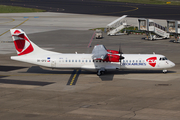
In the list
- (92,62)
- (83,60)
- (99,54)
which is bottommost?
(92,62)

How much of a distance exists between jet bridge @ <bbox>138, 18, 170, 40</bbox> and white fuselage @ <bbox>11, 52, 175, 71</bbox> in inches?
1293

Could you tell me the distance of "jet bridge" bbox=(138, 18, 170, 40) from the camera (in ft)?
236

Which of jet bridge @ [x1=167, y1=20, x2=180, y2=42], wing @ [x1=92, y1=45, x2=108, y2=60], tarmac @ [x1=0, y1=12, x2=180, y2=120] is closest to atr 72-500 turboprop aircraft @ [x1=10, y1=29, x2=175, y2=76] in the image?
wing @ [x1=92, y1=45, x2=108, y2=60]

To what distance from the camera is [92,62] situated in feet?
132

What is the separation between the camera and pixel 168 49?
197 feet

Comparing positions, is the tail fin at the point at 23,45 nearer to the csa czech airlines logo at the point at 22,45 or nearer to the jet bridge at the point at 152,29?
the csa czech airlines logo at the point at 22,45

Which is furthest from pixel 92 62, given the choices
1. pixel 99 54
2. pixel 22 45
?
pixel 22 45

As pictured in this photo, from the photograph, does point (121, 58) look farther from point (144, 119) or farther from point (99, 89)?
point (144, 119)

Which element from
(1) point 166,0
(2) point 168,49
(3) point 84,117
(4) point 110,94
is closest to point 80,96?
(4) point 110,94

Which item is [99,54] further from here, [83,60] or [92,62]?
[83,60]

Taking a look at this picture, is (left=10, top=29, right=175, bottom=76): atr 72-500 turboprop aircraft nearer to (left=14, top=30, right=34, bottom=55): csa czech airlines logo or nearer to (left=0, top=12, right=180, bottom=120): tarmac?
(left=14, top=30, right=34, bottom=55): csa czech airlines logo

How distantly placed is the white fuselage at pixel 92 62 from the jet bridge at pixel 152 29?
108 feet

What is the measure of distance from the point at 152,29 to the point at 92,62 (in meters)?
36.1

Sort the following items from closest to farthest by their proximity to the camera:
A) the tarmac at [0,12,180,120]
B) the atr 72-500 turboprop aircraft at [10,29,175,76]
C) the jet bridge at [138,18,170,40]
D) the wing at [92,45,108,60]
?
the tarmac at [0,12,180,120], the wing at [92,45,108,60], the atr 72-500 turboprop aircraft at [10,29,175,76], the jet bridge at [138,18,170,40]
